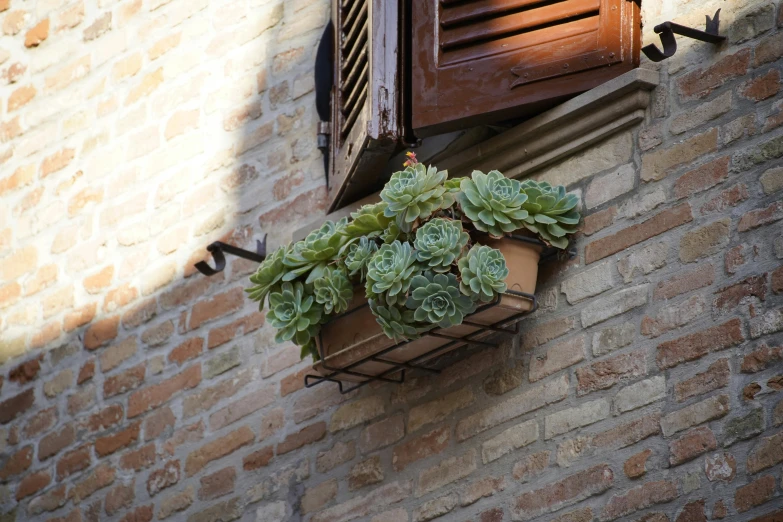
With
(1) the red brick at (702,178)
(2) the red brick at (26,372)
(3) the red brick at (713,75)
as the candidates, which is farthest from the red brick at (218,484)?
(3) the red brick at (713,75)

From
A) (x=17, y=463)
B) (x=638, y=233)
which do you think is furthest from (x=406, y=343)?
(x=17, y=463)

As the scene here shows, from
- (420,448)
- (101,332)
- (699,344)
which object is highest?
(101,332)

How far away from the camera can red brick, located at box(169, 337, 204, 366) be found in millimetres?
4637

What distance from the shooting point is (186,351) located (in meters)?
4.68

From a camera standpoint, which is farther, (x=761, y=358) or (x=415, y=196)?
(x=415, y=196)

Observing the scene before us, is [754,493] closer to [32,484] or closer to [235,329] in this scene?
[235,329]

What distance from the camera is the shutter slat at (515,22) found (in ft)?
12.1

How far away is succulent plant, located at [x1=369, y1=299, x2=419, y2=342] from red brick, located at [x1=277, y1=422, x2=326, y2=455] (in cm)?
77

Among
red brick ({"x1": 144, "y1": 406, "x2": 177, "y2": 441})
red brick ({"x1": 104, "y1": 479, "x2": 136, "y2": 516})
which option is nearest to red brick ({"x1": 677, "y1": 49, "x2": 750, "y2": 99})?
red brick ({"x1": 144, "y1": 406, "x2": 177, "y2": 441})

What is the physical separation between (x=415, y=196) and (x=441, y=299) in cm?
29

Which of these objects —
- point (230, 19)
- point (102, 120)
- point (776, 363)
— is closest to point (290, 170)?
point (230, 19)

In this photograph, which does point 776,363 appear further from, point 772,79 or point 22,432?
point 22,432

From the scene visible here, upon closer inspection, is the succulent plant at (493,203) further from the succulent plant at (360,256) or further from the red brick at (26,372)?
the red brick at (26,372)

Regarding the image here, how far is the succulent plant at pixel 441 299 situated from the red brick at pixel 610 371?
0.35 m
